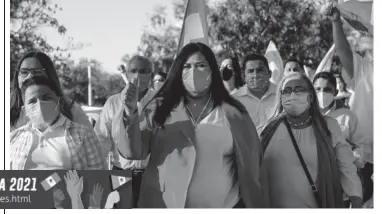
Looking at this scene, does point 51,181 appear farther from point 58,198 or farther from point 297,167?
point 297,167

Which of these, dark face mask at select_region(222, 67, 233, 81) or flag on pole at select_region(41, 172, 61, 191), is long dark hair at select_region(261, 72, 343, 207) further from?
flag on pole at select_region(41, 172, 61, 191)

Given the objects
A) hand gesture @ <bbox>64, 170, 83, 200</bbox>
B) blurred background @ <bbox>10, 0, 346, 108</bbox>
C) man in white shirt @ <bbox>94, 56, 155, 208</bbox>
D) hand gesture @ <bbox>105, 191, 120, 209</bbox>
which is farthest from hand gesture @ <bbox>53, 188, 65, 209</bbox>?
blurred background @ <bbox>10, 0, 346, 108</bbox>

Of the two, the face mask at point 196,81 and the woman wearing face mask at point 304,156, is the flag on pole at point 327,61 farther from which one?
the face mask at point 196,81

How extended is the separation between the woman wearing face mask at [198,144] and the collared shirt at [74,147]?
1.71 ft

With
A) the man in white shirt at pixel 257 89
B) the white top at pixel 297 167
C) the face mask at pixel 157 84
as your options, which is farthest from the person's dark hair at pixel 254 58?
the face mask at pixel 157 84

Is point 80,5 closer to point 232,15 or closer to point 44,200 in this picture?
point 232,15

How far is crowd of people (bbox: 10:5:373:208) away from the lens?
3.97m

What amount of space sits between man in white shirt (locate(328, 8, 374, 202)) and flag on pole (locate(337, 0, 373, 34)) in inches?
3.0

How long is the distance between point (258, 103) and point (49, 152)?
1643mm

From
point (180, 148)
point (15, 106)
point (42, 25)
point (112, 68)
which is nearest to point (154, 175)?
point (180, 148)

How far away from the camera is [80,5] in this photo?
4.60 meters

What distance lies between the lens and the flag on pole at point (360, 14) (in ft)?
14.4

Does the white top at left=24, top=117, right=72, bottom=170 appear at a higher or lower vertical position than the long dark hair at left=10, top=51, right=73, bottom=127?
lower

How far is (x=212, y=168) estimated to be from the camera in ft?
13.0
